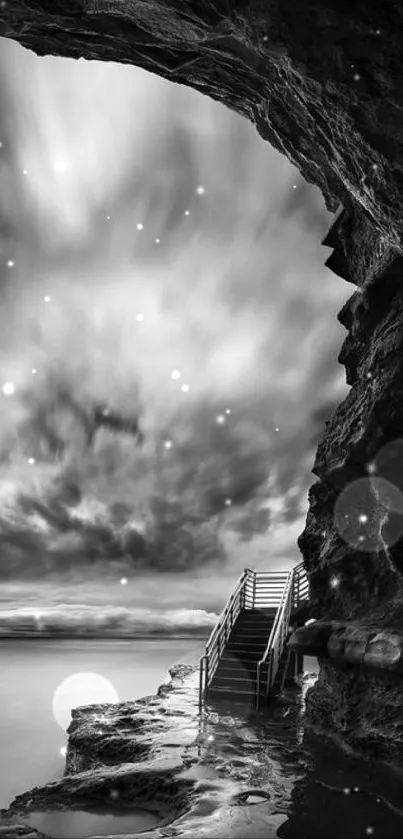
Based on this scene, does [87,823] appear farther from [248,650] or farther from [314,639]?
[248,650]

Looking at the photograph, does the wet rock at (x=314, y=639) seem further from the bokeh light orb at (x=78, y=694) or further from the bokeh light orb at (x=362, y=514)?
the bokeh light orb at (x=78, y=694)

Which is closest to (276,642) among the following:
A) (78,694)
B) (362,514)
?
(362,514)

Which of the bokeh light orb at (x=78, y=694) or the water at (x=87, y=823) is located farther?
the bokeh light orb at (x=78, y=694)

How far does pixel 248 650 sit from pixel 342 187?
11.9m

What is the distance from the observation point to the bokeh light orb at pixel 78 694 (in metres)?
34.7

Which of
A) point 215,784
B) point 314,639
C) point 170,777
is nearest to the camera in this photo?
point 215,784

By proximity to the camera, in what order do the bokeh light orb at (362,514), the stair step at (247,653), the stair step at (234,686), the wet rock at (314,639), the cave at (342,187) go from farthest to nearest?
the stair step at (247,653), the stair step at (234,686), the wet rock at (314,639), the bokeh light orb at (362,514), the cave at (342,187)

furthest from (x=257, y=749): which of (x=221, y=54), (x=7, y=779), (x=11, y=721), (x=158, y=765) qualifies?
(x=11, y=721)

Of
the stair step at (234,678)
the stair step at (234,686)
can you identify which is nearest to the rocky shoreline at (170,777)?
the stair step at (234,686)

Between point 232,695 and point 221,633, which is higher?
point 221,633

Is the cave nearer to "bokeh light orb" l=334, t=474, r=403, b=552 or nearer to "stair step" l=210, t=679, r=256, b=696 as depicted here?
"bokeh light orb" l=334, t=474, r=403, b=552

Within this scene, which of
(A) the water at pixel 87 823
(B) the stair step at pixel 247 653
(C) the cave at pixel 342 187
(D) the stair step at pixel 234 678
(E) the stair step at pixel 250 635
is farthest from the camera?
(E) the stair step at pixel 250 635

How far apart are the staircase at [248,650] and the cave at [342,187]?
1.53 m

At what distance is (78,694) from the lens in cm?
4984
